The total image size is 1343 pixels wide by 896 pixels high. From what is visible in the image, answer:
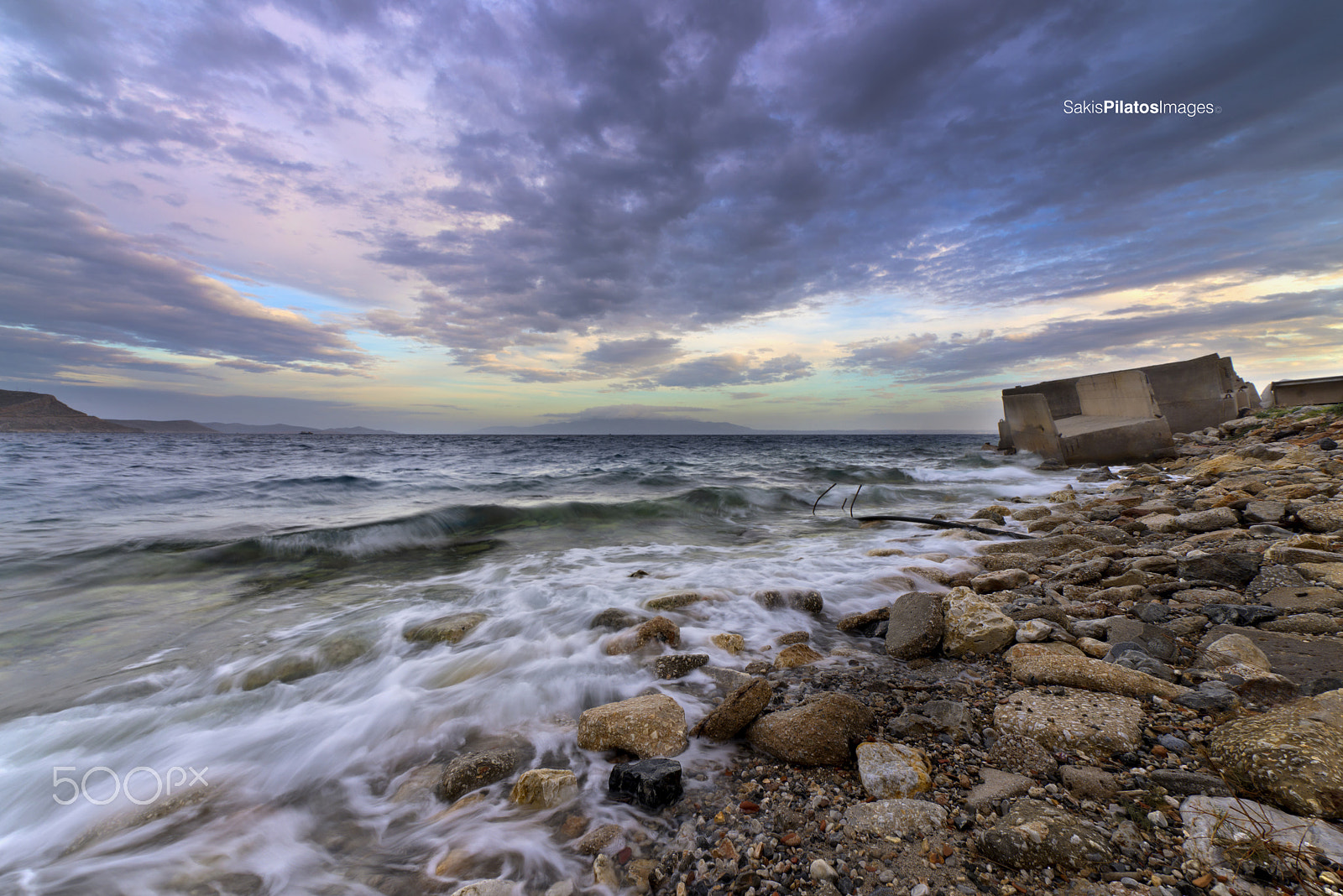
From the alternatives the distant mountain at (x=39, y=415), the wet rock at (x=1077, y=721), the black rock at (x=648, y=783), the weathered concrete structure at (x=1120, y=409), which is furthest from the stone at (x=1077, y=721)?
the distant mountain at (x=39, y=415)

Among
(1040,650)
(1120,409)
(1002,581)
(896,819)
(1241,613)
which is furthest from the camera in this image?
(1120,409)

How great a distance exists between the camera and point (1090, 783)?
1715 mm

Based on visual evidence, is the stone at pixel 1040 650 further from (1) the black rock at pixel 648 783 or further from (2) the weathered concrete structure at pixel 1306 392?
(2) the weathered concrete structure at pixel 1306 392

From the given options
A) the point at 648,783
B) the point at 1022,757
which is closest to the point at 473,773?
the point at 648,783

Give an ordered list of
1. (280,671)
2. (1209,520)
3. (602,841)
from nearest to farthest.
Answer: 1. (602,841)
2. (280,671)
3. (1209,520)

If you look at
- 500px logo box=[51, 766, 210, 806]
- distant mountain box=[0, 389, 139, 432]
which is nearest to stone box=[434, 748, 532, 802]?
500px logo box=[51, 766, 210, 806]

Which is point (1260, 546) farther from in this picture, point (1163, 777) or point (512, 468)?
point (512, 468)

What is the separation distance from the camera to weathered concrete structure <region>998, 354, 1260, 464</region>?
13.0m

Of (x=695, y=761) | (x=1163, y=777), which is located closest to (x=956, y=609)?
(x=1163, y=777)

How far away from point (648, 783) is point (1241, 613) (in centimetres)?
345

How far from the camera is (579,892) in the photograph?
1696mm

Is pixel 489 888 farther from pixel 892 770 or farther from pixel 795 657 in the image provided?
pixel 795 657

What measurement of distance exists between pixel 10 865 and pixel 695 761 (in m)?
2.82

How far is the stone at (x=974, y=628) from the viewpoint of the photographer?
3020 mm
